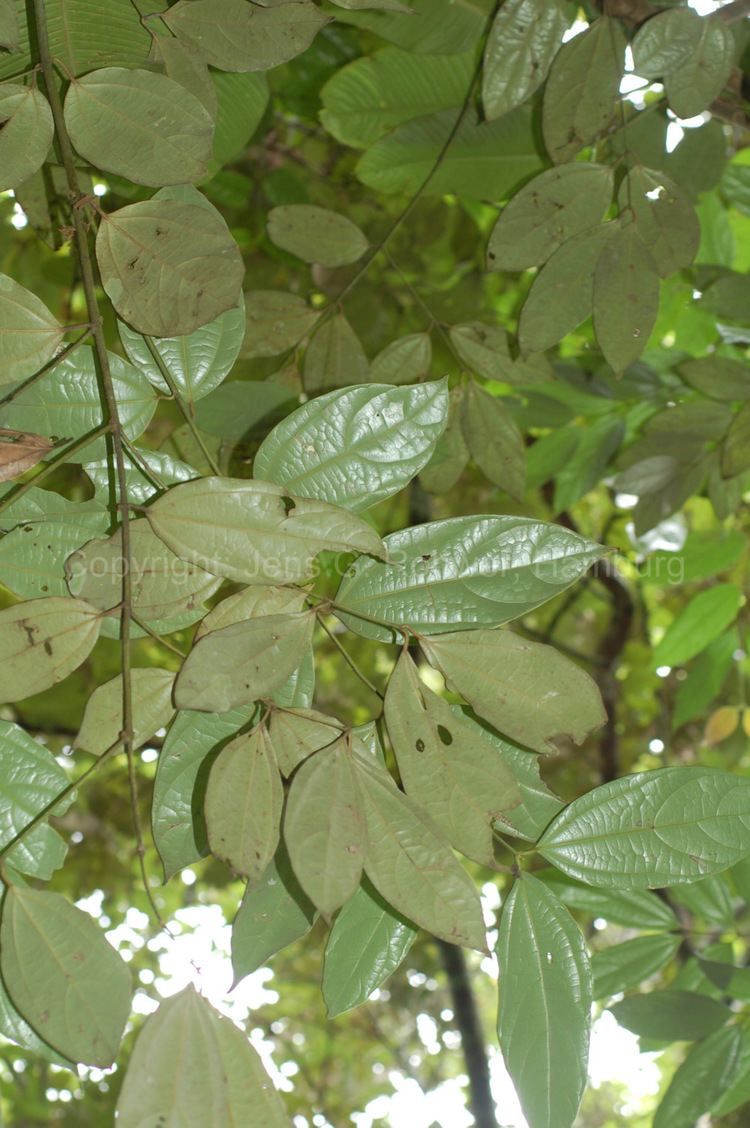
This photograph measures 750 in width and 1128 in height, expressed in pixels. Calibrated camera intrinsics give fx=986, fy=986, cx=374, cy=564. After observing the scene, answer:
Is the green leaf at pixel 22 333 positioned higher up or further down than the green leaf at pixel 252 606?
higher up

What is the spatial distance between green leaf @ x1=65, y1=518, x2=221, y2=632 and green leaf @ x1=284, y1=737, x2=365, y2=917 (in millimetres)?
102

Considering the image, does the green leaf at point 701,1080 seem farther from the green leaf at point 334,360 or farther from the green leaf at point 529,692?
the green leaf at point 334,360

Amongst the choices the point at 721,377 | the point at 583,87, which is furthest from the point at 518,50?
the point at 721,377

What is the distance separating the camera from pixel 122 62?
605 millimetres

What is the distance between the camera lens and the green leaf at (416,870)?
439 mm

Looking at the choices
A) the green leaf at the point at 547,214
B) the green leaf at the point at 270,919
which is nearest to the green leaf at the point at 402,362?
the green leaf at the point at 547,214

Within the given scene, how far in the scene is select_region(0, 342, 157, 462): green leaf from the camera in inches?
21.4

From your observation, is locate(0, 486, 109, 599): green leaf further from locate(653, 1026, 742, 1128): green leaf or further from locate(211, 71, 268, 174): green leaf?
locate(653, 1026, 742, 1128): green leaf

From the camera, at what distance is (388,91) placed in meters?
0.97

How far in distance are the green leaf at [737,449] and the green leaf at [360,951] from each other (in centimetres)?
56

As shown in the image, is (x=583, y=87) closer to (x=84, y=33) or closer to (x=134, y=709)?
(x=84, y=33)

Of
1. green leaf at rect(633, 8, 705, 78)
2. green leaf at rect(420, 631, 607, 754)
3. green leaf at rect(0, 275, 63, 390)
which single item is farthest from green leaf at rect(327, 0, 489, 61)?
green leaf at rect(420, 631, 607, 754)

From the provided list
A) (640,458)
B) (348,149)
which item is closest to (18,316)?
(640,458)

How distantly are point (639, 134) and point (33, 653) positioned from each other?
704 mm
